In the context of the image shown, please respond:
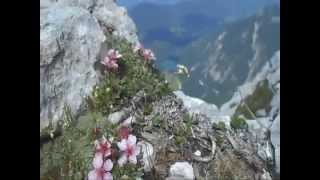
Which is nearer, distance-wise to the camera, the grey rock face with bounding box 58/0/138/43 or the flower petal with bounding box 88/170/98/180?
the flower petal with bounding box 88/170/98/180

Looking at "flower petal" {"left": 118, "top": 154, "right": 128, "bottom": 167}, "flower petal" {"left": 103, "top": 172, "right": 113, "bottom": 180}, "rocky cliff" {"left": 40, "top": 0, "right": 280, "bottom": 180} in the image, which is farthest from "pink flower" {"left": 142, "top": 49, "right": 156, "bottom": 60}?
"flower petal" {"left": 103, "top": 172, "right": 113, "bottom": 180}

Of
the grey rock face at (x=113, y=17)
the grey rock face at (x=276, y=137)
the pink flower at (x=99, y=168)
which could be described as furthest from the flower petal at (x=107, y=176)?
the grey rock face at (x=276, y=137)

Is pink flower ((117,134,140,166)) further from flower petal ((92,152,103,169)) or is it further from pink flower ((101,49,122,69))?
pink flower ((101,49,122,69))
